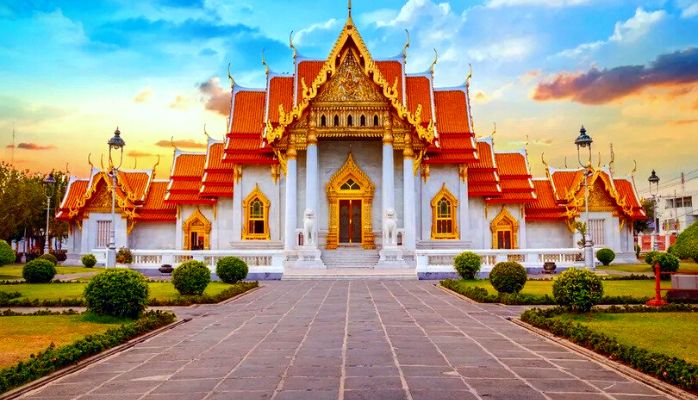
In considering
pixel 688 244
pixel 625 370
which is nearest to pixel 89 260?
pixel 688 244

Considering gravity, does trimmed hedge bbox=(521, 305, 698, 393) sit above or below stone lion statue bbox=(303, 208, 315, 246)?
below

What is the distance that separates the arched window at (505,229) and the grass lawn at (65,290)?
19.8 m

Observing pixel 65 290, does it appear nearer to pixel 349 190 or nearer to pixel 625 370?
pixel 349 190

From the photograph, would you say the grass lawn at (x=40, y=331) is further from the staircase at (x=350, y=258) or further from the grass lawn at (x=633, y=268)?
the grass lawn at (x=633, y=268)

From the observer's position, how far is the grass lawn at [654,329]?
1088 cm

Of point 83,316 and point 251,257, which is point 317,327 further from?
point 251,257

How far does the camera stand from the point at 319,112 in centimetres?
3541

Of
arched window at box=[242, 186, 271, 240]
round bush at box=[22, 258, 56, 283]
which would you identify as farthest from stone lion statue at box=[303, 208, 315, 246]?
round bush at box=[22, 258, 56, 283]

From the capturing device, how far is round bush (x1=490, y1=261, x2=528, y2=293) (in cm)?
2012

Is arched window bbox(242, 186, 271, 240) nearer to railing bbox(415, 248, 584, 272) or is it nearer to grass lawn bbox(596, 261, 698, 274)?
railing bbox(415, 248, 584, 272)

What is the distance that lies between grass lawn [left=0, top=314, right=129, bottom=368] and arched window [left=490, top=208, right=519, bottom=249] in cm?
2914

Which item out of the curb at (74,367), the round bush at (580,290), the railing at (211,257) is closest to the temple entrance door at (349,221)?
the railing at (211,257)

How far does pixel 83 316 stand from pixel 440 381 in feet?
31.5

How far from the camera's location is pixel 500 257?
32.5m
